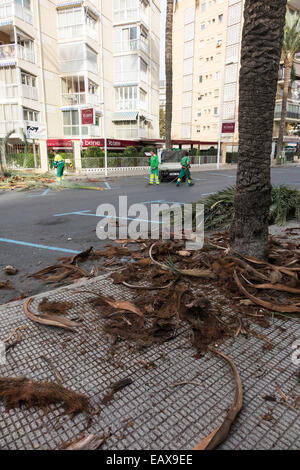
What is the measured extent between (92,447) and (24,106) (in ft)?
105

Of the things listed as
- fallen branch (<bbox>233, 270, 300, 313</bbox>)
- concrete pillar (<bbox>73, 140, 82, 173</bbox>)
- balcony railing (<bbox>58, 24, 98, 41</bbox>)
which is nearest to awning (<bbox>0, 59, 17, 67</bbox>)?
balcony railing (<bbox>58, 24, 98, 41</bbox>)

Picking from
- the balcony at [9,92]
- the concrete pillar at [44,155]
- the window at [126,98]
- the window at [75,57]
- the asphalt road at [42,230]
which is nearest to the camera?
the asphalt road at [42,230]

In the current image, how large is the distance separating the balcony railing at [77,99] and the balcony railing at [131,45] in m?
7.60

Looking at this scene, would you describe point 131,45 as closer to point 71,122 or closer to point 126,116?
point 126,116

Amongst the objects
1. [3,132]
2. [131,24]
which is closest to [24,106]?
[3,132]

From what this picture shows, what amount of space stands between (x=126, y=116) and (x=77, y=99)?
19.5ft

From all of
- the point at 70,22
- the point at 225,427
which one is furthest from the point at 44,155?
the point at 225,427

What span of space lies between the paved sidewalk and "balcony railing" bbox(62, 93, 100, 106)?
33687mm

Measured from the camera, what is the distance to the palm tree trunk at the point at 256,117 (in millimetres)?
3404

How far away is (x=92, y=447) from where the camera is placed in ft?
5.82

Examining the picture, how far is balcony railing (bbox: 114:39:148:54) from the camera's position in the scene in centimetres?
3556

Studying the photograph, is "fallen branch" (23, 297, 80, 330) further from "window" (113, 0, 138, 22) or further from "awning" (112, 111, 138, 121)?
"window" (113, 0, 138, 22)

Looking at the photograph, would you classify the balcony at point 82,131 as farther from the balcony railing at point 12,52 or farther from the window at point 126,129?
the balcony railing at point 12,52

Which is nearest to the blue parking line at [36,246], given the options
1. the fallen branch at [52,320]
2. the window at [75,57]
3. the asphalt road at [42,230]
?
the asphalt road at [42,230]
